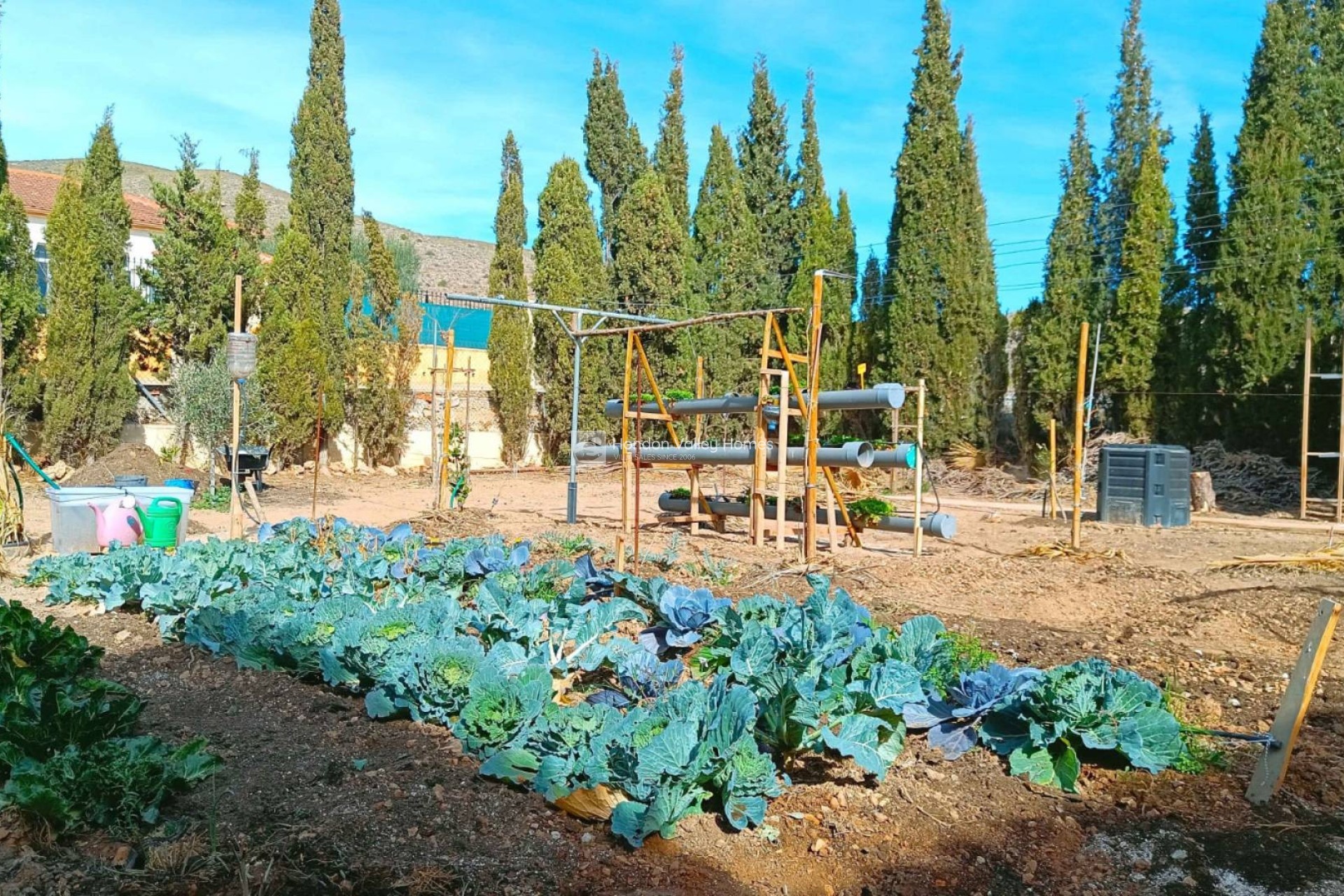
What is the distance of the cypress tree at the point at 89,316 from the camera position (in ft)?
52.1

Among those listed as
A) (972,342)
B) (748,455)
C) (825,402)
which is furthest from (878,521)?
(972,342)

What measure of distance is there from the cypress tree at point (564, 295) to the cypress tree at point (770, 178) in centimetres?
506

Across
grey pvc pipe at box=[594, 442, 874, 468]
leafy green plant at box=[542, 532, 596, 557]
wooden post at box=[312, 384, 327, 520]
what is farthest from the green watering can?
grey pvc pipe at box=[594, 442, 874, 468]

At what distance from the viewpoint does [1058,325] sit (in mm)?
20828

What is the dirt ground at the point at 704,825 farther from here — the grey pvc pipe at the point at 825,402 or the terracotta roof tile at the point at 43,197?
the terracotta roof tile at the point at 43,197

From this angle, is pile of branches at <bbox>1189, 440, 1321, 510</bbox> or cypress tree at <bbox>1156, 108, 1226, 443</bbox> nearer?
pile of branches at <bbox>1189, 440, 1321, 510</bbox>

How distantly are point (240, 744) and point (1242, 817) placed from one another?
11.3 feet

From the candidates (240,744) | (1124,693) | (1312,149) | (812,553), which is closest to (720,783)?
(1124,693)

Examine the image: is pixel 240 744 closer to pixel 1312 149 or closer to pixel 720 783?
pixel 720 783

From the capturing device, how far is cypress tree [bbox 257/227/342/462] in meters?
18.2

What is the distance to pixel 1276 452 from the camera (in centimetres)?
1716

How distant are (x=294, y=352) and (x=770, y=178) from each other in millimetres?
13634

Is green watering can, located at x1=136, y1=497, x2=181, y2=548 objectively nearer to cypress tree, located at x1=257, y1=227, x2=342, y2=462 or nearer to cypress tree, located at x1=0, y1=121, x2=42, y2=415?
cypress tree, located at x1=0, y1=121, x2=42, y2=415

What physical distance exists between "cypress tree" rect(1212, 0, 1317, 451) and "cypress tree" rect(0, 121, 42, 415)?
2013cm
